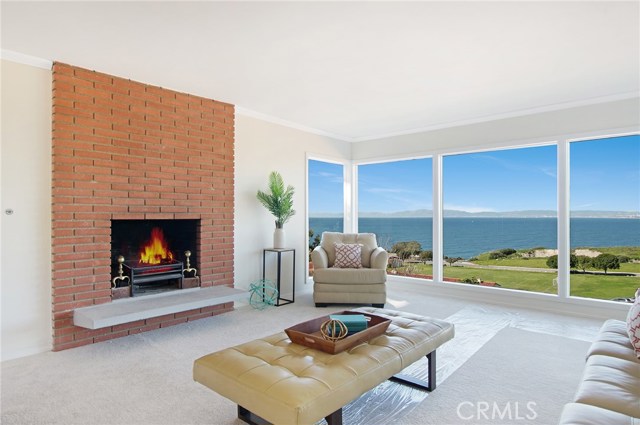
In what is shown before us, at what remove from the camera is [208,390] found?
249cm

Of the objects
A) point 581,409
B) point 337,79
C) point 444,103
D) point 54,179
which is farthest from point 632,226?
point 54,179

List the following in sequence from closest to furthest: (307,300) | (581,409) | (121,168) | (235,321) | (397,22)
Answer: (581,409) < (397,22) < (121,168) < (235,321) < (307,300)

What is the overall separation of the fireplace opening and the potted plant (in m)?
0.96

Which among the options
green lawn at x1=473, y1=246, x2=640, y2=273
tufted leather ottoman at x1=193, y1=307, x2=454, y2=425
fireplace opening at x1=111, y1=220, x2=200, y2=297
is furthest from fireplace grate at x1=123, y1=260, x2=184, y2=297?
green lawn at x1=473, y1=246, x2=640, y2=273

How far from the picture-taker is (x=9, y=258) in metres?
3.09

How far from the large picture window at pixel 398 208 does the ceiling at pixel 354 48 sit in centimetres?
321

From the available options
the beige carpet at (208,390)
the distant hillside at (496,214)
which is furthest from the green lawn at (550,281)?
the beige carpet at (208,390)

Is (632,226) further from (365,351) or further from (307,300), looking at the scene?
(365,351)

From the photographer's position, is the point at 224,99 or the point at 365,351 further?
the point at 224,99

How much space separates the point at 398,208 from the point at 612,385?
674 centimetres

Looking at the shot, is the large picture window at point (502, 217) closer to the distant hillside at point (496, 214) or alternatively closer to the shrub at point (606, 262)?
the distant hillside at point (496, 214)

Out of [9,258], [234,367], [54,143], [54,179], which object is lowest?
[234,367]

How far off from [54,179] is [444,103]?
4.19m

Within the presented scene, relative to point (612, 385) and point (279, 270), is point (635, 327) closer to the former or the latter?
point (612, 385)
